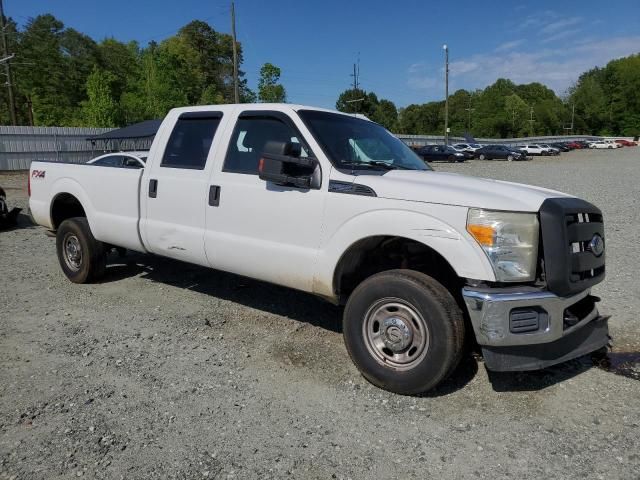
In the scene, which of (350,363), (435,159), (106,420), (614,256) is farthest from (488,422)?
(435,159)

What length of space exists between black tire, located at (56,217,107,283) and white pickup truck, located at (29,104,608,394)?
0.62 meters

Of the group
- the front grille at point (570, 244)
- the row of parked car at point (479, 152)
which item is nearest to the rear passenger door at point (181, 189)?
the front grille at point (570, 244)

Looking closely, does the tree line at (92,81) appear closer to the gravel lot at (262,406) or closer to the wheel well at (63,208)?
the wheel well at (63,208)

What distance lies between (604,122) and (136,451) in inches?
5613

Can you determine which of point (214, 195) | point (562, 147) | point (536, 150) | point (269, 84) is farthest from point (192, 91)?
point (214, 195)

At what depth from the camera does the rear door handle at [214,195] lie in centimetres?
439

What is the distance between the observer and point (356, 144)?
4301mm

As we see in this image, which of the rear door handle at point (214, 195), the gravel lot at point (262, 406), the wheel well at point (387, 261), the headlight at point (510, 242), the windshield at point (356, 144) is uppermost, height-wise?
the windshield at point (356, 144)

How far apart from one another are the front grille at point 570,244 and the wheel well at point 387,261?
72cm

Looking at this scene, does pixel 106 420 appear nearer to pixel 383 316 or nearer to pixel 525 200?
pixel 383 316

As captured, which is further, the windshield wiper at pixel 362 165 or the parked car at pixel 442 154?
the parked car at pixel 442 154

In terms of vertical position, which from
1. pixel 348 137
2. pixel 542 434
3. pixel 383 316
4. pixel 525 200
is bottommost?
pixel 542 434

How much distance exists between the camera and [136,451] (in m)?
2.85

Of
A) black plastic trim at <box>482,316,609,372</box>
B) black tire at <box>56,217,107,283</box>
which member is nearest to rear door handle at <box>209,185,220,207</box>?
black tire at <box>56,217,107,283</box>
